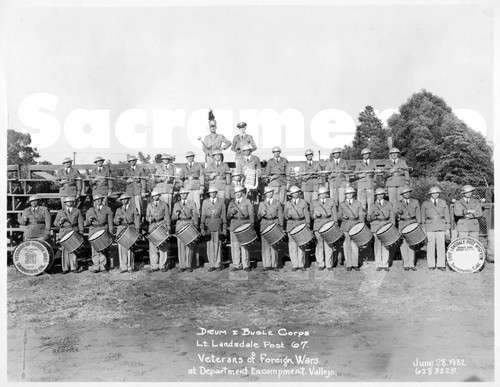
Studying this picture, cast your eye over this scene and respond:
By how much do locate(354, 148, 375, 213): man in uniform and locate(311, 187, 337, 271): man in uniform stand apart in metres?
0.87

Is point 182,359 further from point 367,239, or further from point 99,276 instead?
point 367,239

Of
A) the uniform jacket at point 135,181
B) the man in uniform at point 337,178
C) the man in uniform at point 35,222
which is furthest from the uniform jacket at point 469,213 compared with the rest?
the man in uniform at point 35,222

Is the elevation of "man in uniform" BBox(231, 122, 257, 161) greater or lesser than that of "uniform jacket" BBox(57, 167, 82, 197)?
greater

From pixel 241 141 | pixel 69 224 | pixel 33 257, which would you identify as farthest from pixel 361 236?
pixel 33 257

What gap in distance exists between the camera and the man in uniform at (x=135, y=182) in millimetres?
11070

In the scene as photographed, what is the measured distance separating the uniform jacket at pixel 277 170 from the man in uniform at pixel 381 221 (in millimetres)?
1910

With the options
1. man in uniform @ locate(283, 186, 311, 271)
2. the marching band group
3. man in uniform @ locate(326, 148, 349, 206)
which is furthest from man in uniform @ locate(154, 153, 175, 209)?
man in uniform @ locate(326, 148, 349, 206)

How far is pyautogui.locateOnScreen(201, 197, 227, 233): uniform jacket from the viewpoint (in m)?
10.5

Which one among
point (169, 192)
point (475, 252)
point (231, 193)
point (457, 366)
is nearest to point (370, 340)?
point (457, 366)

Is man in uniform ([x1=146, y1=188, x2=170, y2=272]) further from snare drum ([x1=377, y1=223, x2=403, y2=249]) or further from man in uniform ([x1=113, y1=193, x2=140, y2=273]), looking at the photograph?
snare drum ([x1=377, y1=223, x2=403, y2=249])

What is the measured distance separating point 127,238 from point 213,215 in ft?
5.48

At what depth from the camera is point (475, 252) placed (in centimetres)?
997

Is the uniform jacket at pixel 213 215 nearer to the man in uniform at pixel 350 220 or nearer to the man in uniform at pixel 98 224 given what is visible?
the man in uniform at pixel 98 224

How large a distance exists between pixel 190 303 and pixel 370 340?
3063mm
